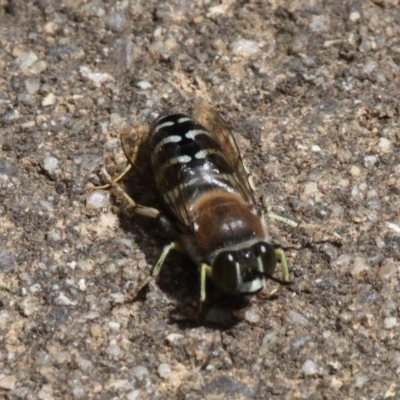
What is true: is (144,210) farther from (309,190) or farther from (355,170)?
(355,170)

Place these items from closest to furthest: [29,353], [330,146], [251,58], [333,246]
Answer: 1. [29,353]
2. [333,246]
3. [330,146]
4. [251,58]

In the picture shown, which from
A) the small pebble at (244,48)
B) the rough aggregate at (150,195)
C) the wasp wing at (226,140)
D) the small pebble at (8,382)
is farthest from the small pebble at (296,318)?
the small pebble at (244,48)

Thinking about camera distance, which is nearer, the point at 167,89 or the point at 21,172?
the point at 21,172

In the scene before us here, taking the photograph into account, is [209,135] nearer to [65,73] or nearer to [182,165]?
[182,165]

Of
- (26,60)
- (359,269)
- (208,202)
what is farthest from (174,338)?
(26,60)

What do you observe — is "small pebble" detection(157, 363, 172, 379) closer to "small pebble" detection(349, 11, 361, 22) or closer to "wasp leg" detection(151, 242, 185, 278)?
"wasp leg" detection(151, 242, 185, 278)

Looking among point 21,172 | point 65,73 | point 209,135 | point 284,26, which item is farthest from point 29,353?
point 284,26

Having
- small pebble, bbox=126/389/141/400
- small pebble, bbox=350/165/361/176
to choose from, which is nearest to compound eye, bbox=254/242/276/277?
small pebble, bbox=126/389/141/400
